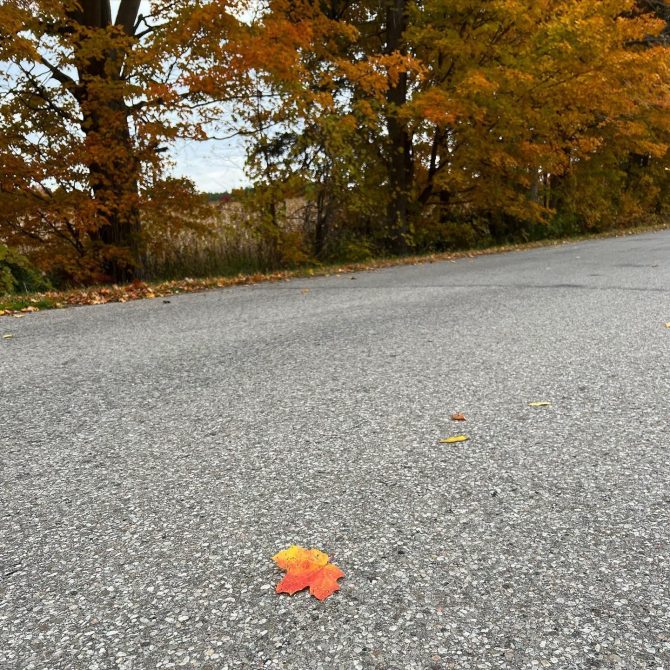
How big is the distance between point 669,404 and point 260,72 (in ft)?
27.2

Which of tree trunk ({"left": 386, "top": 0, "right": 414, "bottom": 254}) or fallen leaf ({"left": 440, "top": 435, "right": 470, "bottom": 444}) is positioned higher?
tree trunk ({"left": 386, "top": 0, "right": 414, "bottom": 254})

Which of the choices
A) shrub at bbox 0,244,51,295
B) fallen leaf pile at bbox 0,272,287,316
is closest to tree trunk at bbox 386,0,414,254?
fallen leaf pile at bbox 0,272,287,316

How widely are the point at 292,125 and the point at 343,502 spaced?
9.18m

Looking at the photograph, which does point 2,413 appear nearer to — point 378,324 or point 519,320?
point 378,324

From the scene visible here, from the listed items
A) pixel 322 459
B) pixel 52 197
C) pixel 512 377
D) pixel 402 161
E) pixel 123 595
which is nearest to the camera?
pixel 123 595

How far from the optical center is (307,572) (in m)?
1.75

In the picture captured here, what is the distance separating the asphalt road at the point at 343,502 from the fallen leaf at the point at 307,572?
0.12 feet

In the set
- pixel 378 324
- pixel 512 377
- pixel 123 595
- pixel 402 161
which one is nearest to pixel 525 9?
pixel 402 161

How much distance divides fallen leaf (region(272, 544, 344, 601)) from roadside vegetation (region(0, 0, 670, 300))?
572 centimetres

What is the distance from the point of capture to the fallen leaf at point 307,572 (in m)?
1.68

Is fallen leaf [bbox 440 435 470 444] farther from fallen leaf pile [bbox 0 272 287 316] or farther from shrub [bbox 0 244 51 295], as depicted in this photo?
shrub [bbox 0 244 51 295]

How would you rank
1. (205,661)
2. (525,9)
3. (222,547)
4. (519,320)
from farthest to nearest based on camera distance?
(525,9) → (519,320) → (222,547) → (205,661)

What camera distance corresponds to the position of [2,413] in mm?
3113

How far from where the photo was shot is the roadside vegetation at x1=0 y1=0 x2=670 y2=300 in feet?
30.1
